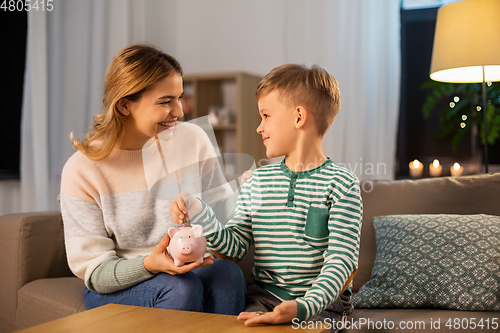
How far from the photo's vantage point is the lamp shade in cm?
181

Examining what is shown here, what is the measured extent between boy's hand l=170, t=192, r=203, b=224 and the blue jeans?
166mm

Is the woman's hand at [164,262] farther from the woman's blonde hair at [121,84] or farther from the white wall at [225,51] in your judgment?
the white wall at [225,51]

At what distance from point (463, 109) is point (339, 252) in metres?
2.13

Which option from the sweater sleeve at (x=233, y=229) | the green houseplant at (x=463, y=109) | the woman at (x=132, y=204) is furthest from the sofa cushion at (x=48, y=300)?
the green houseplant at (x=463, y=109)

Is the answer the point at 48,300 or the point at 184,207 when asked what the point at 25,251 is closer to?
the point at 48,300

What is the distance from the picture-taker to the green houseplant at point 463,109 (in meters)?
2.50

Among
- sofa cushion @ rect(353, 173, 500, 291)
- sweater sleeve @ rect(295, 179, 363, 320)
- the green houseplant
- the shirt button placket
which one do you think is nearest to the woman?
the shirt button placket

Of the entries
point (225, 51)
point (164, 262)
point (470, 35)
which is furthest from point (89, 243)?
point (225, 51)

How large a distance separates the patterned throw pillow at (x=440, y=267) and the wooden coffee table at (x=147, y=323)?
58cm

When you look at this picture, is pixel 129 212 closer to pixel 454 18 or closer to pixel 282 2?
pixel 454 18

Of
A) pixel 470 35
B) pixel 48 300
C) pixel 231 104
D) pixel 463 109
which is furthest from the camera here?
pixel 231 104

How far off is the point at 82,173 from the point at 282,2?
95.6 inches

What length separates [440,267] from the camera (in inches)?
47.4

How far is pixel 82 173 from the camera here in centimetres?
116
